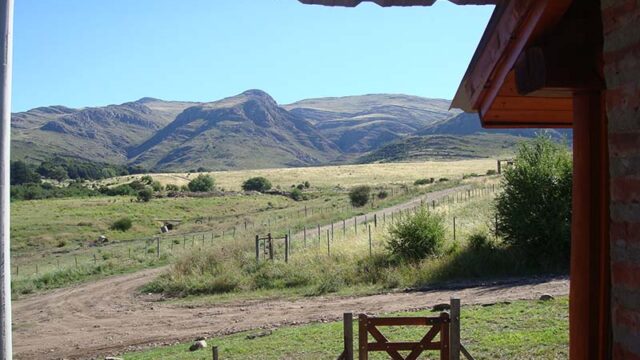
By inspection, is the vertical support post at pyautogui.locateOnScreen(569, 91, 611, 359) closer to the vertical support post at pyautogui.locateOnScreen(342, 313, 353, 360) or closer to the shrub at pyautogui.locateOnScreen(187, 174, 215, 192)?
the vertical support post at pyautogui.locateOnScreen(342, 313, 353, 360)

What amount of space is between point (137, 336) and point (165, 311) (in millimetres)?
3407

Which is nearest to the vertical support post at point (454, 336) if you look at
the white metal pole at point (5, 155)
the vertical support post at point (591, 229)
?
the vertical support post at point (591, 229)

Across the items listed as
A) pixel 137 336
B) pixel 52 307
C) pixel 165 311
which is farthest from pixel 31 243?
pixel 137 336

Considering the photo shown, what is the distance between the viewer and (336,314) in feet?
57.3

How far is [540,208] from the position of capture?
22.0m

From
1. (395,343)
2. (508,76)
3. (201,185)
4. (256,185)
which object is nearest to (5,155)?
(508,76)

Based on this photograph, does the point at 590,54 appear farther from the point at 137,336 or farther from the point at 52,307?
the point at 52,307

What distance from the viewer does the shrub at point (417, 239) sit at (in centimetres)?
2325

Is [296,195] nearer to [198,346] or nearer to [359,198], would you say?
[359,198]

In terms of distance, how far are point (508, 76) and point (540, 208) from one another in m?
18.8

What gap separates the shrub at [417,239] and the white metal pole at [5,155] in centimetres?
1997

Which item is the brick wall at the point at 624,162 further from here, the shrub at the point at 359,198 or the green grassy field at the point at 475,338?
the shrub at the point at 359,198

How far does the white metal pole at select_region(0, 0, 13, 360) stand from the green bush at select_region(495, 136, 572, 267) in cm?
1992

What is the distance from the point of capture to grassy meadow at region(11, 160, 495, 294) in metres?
32.9
